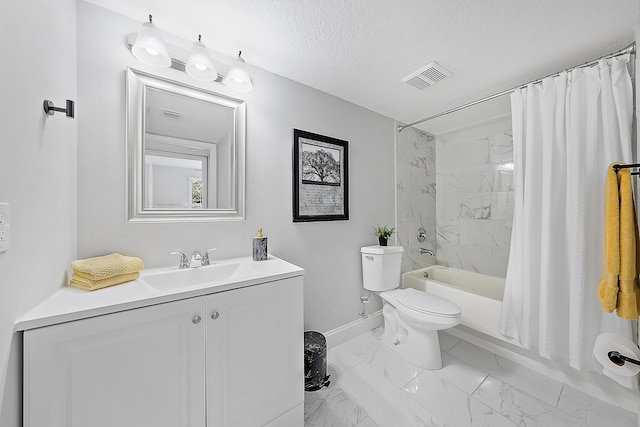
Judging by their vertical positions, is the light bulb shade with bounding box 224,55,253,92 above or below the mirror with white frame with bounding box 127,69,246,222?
above

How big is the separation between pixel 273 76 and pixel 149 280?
5.02 ft

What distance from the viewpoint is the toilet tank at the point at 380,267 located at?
2023 mm

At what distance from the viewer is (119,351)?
30.4 inches

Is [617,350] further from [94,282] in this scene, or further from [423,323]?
[94,282]

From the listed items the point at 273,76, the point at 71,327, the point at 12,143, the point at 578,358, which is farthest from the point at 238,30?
the point at 578,358

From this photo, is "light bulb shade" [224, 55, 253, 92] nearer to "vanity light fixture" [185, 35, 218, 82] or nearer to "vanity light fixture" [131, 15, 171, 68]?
"vanity light fixture" [185, 35, 218, 82]

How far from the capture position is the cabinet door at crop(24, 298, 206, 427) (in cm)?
68

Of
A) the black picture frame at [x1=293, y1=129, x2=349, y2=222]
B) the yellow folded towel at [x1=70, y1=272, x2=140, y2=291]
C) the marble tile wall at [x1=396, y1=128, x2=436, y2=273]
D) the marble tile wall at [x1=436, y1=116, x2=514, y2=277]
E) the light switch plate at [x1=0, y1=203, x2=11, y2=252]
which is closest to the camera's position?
the light switch plate at [x1=0, y1=203, x2=11, y2=252]

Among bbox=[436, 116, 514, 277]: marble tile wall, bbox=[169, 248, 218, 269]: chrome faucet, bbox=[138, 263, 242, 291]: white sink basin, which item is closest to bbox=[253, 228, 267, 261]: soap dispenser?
bbox=[138, 263, 242, 291]: white sink basin

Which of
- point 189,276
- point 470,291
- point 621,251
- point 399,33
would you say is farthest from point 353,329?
point 399,33

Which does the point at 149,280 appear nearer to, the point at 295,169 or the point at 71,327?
the point at 71,327

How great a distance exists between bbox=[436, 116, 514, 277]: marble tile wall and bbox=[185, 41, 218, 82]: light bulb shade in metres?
2.65

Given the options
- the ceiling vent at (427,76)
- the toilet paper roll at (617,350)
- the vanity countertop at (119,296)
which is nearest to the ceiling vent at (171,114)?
the vanity countertop at (119,296)

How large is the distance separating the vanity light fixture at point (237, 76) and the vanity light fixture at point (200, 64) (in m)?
0.08
